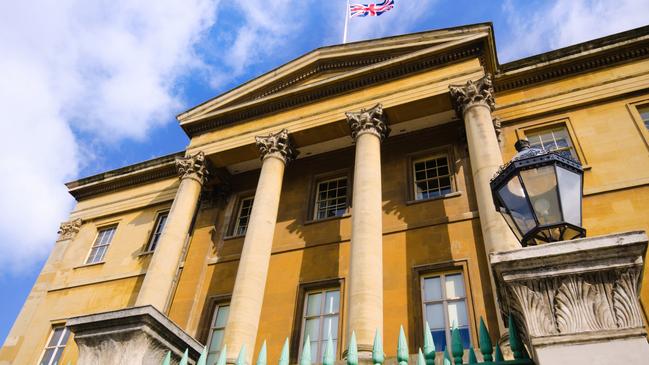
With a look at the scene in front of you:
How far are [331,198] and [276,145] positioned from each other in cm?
252

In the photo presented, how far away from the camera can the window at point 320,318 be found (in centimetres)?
1243

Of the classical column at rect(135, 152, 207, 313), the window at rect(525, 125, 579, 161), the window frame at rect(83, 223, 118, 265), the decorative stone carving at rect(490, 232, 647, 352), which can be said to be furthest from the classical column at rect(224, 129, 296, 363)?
the window frame at rect(83, 223, 118, 265)

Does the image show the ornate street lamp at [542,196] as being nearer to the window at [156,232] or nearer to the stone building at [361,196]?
the stone building at [361,196]

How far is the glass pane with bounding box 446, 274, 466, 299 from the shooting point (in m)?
12.0

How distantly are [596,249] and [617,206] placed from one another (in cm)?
1053

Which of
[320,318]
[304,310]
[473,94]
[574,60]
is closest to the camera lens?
[320,318]

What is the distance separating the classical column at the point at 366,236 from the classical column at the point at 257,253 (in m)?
2.37

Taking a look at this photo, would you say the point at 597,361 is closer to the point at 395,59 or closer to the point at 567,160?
the point at 567,160

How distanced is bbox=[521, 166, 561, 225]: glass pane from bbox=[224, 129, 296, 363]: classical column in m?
7.72

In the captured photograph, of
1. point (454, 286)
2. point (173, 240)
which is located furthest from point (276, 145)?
point (454, 286)

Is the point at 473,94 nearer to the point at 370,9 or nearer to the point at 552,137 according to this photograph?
the point at 552,137

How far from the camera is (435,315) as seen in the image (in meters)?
11.8

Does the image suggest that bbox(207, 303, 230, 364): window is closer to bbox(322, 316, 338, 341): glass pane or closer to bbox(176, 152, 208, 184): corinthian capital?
bbox(322, 316, 338, 341): glass pane

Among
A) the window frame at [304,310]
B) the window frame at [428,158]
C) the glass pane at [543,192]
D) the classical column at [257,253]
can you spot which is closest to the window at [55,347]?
the classical column at [257,253]
